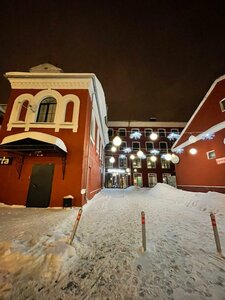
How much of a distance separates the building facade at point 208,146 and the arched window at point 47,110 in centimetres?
1141

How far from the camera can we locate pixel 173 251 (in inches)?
132

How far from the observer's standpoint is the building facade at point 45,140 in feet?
24.6

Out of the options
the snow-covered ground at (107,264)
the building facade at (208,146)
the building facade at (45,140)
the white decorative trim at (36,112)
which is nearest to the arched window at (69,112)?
the building facade at (45,140)

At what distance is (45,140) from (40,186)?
3000mm

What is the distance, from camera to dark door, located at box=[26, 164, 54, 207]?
7.54 m

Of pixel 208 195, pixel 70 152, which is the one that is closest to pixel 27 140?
pixel 70 152

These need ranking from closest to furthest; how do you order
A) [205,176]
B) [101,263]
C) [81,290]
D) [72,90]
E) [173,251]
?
1. [81,290]
2. [101,263]
3. [173,251]
4. [72,90]
5. [205,176]

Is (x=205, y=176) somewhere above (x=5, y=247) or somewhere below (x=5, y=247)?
above

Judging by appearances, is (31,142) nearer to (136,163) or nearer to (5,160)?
(5,160)

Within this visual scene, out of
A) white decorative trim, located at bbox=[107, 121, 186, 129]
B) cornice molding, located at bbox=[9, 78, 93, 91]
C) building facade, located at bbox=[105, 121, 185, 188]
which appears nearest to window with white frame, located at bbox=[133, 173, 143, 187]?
building facade, located at bbox=[105, 121, 185, 188]

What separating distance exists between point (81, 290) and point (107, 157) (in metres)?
26.7

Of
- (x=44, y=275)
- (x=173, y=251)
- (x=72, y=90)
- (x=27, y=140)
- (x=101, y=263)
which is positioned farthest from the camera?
(x=72, y=90)

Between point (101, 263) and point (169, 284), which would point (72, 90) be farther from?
point (169, 284)

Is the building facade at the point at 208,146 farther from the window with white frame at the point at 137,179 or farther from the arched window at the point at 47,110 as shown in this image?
the window with white frame at the point at 137,179
